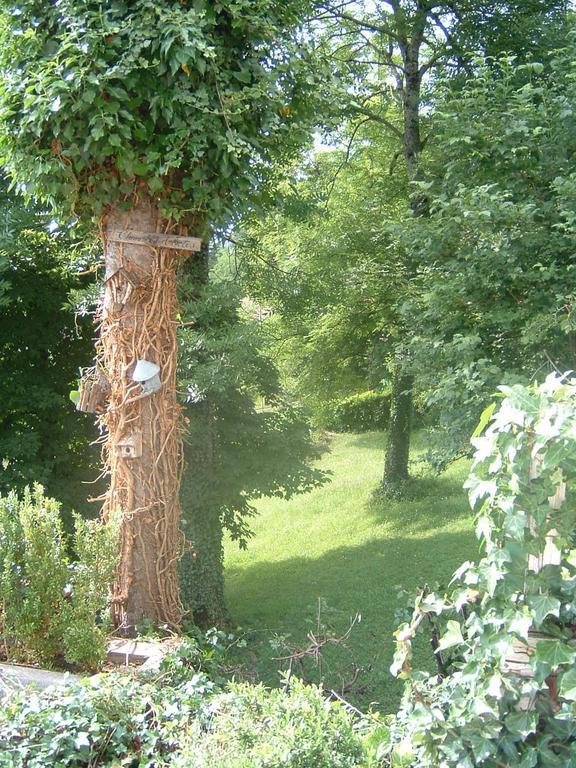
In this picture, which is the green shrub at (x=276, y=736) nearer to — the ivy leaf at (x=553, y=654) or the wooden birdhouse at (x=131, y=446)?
the ivy leaf at (x=553, y=654)

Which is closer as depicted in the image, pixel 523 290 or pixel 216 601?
pixel 523 290

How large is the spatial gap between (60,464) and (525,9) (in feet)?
24.4

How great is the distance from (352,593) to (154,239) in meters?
6.21

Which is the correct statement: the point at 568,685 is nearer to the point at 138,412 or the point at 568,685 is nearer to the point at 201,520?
the point at 138,412

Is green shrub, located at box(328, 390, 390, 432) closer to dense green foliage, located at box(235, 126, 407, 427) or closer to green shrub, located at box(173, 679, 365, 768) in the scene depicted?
dense green foliage, located at box(235, 126, 407, 427)

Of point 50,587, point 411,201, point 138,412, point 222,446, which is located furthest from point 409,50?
point 50,587

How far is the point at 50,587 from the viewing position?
148 inches

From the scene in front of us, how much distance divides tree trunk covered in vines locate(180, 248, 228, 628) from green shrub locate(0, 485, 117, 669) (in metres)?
3.53

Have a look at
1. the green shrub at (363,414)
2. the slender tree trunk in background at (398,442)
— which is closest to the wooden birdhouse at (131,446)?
the slender tree trunk in background at (398,442)

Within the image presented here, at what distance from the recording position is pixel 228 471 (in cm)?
786

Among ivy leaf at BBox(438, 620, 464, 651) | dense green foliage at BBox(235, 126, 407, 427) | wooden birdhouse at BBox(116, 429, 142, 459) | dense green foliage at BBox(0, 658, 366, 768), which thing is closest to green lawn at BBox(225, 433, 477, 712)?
Result: dense green foliage at BBox(235, 126, 407, 427)

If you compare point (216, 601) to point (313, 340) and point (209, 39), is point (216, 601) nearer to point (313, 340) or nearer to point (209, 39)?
point (209, 39)

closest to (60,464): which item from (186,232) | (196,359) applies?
(196,359)

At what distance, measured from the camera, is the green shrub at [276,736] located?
2.51 metres
